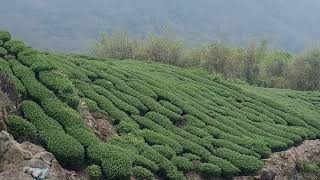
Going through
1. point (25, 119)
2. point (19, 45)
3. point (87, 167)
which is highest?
point (19, 45)

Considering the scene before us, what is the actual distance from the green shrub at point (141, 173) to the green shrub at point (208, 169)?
157 inches

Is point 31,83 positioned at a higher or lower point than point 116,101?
higher

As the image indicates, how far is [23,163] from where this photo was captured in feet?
71.1

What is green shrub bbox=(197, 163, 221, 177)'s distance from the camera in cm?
2825

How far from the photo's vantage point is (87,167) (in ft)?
78.3

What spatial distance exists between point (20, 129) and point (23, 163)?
256 centimetres

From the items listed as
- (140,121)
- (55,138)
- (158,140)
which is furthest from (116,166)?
(140,121)

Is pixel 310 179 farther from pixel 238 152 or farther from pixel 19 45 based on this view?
pixel 19 45

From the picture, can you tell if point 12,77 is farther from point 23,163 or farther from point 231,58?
point 231,58

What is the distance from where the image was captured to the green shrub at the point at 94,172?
2337 cm

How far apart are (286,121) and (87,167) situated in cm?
2296

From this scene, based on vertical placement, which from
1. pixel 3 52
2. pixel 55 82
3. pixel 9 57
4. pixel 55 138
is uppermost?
pixel 3 52

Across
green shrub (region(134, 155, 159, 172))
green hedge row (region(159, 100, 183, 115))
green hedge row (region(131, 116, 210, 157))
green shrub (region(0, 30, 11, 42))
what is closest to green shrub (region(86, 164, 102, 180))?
green shrub (region(134, 155, 159, 172))

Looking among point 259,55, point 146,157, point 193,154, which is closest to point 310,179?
point 193,154
